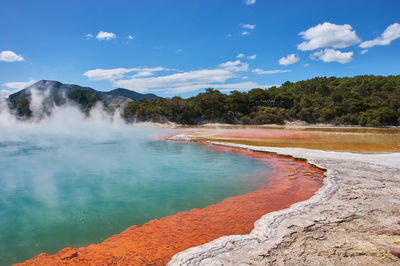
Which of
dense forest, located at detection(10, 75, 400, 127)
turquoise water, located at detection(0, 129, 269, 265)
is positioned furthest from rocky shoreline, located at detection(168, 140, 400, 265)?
dense forest, located at detection(10, 75, 400, 127)

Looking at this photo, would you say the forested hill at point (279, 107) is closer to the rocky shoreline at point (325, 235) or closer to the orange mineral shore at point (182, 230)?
the orange mineral shore at point (182, 230)

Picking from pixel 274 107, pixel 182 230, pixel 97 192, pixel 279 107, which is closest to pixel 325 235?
pixel 182 230

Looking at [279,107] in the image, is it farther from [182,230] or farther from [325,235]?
[325,235]

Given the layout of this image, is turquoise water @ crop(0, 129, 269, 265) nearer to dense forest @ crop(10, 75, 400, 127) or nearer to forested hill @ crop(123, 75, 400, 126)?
forested hill @ crop(123, 75, 400, 126)

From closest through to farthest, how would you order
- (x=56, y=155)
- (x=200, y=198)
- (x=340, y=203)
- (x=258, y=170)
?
(x=340, y=203) < (x=200, y=198) < (x=258, y=170) < (x=56, y=155)

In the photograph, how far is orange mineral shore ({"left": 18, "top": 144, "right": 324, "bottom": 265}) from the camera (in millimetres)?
4469

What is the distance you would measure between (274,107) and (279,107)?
2667 millimetres

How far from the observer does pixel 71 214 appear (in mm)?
6945

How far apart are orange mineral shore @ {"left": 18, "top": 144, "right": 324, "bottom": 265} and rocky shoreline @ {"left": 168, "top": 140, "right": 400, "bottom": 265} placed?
69cm

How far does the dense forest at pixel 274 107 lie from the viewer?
1946 inches

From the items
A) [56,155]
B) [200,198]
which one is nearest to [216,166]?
[200,198]

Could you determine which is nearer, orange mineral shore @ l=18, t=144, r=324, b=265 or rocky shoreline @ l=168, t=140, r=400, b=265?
rocky shoreline @ l=168, t=140, r=400, b=265

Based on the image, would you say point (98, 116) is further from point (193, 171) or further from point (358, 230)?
point (358, 230)

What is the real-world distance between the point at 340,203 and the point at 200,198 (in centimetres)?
388
